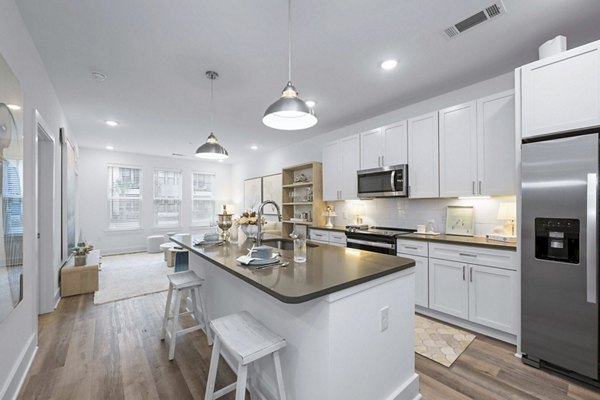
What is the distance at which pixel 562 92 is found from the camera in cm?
205

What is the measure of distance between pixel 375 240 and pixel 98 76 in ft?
12.6

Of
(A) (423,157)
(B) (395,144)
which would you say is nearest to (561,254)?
(A) (423,157)

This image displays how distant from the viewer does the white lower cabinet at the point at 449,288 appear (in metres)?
2.70

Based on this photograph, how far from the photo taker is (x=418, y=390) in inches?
70.6

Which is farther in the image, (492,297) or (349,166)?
(349,166)

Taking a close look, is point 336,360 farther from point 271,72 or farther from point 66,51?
point 66,51

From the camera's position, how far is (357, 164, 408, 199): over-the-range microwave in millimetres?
3477

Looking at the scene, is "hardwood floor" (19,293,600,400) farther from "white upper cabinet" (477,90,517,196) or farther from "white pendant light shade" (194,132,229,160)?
"white pendant light shade" (194,132,229,160)

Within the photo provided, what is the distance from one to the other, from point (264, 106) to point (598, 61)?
3.31 meters

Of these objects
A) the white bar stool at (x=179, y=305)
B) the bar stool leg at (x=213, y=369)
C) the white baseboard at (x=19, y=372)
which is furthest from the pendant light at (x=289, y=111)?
the white baseboard at (x=19, y=372)

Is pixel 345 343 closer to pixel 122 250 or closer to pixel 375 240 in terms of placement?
pixel 375 240

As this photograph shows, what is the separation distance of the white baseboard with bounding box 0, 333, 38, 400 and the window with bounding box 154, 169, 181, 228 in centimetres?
556

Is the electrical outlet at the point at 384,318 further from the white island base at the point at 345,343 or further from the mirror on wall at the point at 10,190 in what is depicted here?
the mirror on wall at the point at 10,190

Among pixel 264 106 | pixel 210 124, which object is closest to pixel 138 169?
pixel 210 124
